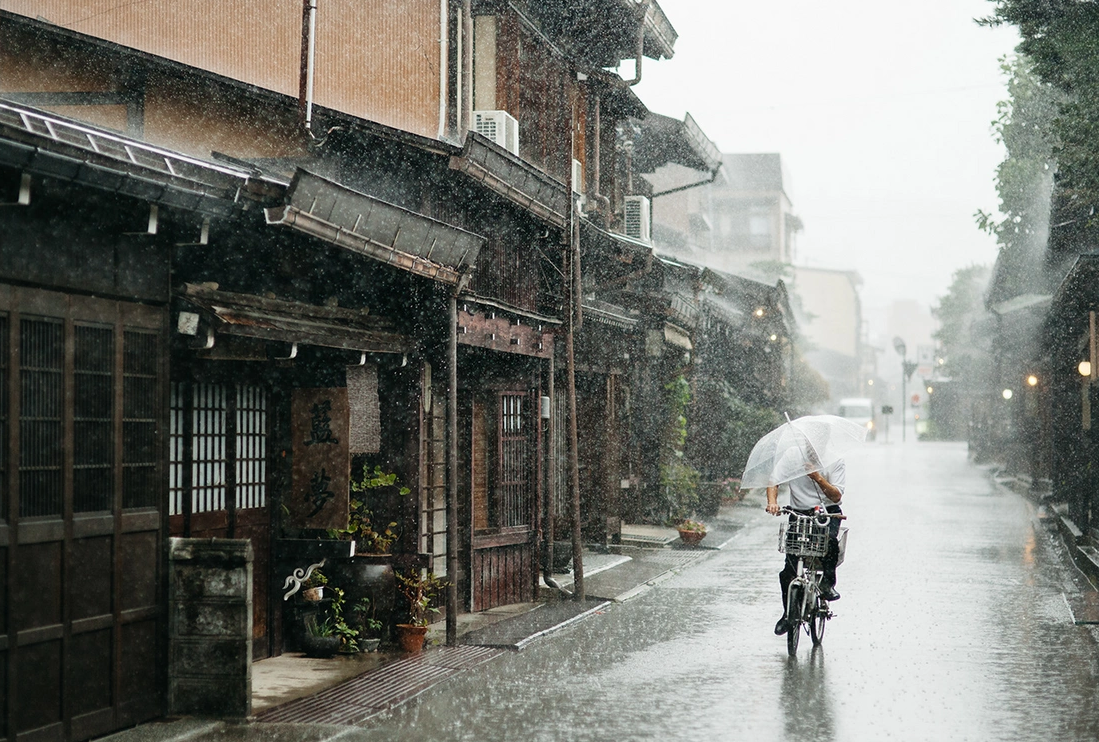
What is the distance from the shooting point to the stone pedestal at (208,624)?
809 centimetres

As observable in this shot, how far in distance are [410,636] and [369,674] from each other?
1.10 meters

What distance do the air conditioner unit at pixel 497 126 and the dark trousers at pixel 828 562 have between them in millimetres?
6589

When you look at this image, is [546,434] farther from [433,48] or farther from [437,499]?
[433,48]

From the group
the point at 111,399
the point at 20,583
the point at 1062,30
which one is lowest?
the point at 20,583

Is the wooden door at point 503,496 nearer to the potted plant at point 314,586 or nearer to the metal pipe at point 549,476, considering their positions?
the metal pipe at point 549,476

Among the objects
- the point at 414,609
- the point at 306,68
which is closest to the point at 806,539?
the point at 414,609

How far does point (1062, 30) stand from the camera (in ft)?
48.0

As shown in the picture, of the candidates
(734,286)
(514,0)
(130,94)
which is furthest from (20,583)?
(734,286)

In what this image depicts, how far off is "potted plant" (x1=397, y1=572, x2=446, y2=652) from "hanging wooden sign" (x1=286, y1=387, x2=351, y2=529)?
1195 millimetres

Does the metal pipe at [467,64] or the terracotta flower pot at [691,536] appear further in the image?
the terracotta flower pot at [691,536]

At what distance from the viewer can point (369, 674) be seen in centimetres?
1011

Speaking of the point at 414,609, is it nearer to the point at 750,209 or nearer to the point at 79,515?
the point at 79,515

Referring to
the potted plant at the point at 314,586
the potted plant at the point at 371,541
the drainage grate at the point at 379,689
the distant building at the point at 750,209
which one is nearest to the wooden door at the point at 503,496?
the potted plant at the point at 371,541

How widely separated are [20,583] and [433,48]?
9.17 m
